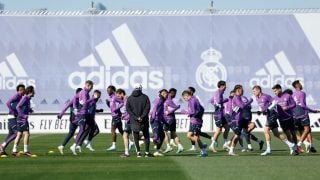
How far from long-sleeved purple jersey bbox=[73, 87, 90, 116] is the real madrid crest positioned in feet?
64.6

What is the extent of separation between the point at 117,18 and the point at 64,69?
368cm

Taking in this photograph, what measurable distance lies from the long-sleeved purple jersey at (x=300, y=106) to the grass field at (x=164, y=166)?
149 cm

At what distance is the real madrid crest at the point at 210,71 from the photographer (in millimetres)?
46688

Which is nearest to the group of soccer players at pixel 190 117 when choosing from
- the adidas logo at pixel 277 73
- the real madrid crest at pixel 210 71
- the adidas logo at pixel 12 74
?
the real madrid crest at pixel 210 71

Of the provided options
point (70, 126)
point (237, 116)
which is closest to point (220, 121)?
point (237, 116)

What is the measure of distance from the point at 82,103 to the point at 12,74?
849 inches

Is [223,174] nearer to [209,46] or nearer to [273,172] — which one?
[273,172]

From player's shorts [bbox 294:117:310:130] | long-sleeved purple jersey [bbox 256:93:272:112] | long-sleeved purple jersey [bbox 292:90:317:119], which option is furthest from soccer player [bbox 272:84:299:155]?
player's shorts [bbox 294:117:310:130]

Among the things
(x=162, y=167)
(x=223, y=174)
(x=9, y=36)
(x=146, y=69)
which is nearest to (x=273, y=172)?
(x=223, y=174)

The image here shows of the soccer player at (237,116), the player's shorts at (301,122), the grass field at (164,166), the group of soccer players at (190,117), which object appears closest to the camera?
the grass field at (164,166)

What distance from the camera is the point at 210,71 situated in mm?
46844

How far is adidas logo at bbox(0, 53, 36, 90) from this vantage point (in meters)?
47.5

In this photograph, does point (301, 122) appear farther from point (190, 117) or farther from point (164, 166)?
point (164, 166)

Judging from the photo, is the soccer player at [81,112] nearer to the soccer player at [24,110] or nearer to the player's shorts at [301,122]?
the soccer player at [24,110]
